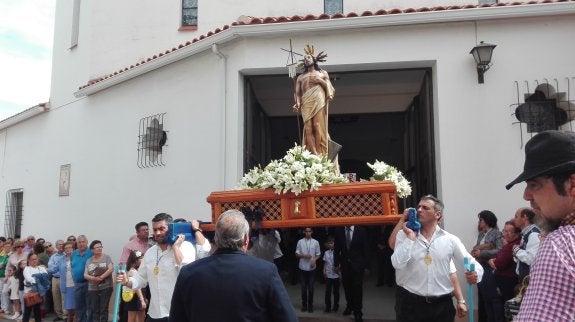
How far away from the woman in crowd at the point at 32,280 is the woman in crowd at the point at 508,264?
749 cm

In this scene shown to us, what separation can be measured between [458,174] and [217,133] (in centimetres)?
383

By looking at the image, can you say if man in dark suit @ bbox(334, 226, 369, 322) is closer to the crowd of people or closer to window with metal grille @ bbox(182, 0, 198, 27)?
the crowd of people

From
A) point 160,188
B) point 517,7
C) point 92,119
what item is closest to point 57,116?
point 92,119

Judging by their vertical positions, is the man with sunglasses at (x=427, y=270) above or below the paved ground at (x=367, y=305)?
above

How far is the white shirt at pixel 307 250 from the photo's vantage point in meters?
8.52

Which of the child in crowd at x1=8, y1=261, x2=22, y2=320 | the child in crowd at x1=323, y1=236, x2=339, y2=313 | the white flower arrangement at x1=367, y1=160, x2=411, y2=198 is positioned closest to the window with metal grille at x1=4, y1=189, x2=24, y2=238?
the child in crowd at x1=8, y1=261, x2=22, y2=320

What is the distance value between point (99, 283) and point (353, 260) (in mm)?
4046

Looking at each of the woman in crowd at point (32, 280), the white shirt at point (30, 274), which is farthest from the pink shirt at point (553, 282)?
the white shirt at point (30, 274)

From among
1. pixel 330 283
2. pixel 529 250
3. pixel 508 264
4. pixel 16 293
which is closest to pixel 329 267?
pixel 330 283

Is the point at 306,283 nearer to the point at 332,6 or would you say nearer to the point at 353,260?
the point at 353,260

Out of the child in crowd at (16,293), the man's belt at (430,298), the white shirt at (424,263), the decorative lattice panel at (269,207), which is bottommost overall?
the child in crowd at (16,293)

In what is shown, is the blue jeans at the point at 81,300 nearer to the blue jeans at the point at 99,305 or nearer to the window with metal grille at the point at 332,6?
the blue jeans at the point at 99,305

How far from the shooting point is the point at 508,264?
554 cm

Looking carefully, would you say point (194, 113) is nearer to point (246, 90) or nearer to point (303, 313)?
point (246, 90)
